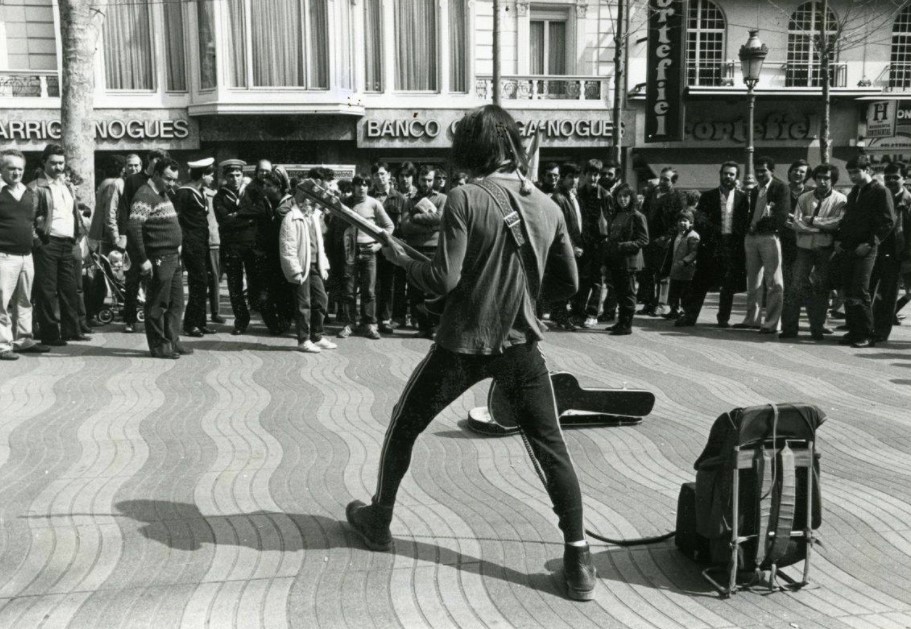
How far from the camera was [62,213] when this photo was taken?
9977mm

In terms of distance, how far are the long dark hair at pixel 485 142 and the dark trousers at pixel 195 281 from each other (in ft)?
24.1

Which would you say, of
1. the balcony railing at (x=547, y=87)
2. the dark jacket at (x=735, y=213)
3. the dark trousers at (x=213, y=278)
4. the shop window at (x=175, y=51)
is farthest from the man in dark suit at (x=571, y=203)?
the shop window at (x=175, y=51)

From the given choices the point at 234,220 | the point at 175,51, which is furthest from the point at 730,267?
the point at 175,51

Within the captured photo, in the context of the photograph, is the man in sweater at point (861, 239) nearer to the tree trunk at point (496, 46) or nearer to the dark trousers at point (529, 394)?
the dark trousers at point (529, 394)

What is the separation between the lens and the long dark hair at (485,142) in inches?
156

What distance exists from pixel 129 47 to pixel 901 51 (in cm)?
2253

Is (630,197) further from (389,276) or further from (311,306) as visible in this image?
(311,306)

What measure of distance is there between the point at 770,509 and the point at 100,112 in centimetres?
2295

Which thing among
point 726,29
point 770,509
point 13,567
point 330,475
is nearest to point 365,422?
point 330,475

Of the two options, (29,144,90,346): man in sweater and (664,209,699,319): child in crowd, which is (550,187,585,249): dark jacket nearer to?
(664,209,699,319): child in crowd

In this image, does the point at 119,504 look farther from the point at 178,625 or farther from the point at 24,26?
the point at 24,26

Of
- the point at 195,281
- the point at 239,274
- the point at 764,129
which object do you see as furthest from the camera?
the point at 764,129

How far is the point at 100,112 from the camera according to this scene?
930 inches

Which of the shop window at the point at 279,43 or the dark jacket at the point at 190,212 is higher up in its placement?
the shop window at the point at 279,43
